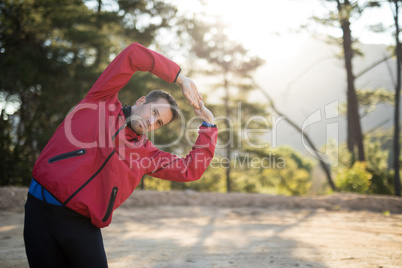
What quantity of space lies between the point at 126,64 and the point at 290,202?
6993 mm

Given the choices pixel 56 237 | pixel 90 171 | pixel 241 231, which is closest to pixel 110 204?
pixel 90 171

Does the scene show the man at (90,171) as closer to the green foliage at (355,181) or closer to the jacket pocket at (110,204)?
the jacket pocket at (110,204)

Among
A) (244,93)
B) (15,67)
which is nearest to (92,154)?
(15,67)

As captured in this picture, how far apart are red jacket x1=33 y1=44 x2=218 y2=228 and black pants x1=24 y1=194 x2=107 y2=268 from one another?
7 cm

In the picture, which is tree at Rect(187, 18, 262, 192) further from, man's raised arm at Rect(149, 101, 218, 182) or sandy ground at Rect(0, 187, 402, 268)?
man's raised arm at Rect(149, 101, 218, 182)

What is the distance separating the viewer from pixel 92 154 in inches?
72.0

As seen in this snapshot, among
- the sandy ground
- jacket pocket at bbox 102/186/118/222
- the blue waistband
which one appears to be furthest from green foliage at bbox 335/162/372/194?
the blue waistband

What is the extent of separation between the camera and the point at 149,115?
2082 mm

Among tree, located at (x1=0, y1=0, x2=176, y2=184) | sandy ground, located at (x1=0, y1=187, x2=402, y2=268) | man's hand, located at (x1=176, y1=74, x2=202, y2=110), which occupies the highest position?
tree, located at (x1=0, y1=0, x2=176, y2=184)

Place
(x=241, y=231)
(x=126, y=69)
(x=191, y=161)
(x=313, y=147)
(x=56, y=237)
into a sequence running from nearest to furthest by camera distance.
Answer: (x=56, y=237) → (x=126, y=69) → (x=191, y=161) → (x=241, y=231) → (x=313, y=147)

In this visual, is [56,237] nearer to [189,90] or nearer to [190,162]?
[190,162]

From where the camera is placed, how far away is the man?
176 centimetres

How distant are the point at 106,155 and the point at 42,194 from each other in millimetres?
408

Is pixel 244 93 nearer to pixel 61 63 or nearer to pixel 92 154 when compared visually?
pixel 61 63
